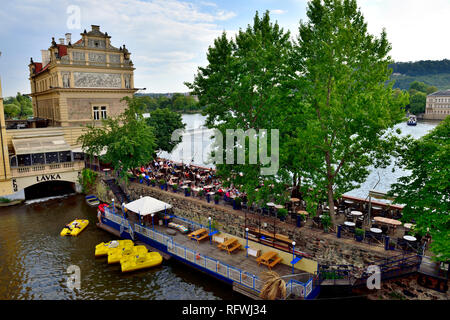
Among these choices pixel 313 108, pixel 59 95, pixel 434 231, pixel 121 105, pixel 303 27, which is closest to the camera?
pixel 434 231

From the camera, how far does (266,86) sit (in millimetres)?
21344

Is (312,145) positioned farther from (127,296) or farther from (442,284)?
(127,296)

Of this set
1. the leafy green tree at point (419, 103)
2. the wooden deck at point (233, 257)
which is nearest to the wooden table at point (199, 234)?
the wooden deck at point (233, 257)

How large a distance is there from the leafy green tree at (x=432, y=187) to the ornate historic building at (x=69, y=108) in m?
27.7

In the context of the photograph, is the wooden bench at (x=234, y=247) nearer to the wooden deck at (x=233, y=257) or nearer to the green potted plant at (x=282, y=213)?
the wooden deck at (x=233, y=257)

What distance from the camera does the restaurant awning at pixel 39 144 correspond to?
106 feet

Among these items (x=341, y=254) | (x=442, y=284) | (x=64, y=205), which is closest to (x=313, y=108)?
(x=341, y=254)

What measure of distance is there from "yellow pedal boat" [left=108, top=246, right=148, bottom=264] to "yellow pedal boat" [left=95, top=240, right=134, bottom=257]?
430 mm

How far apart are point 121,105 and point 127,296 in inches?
1092

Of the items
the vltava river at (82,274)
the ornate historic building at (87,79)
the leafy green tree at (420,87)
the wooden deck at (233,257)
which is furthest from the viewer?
the leafy green tree at (420,87)

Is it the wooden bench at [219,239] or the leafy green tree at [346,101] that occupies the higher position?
the leafy green tree at [346,101]

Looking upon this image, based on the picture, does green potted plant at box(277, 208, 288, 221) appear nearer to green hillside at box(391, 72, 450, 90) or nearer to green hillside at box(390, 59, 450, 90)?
green hillside at box(391, 72, 450, 90)

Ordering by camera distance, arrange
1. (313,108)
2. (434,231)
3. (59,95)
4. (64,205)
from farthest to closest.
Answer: (59,95)
(64,205)
(313,108)
(434,231)

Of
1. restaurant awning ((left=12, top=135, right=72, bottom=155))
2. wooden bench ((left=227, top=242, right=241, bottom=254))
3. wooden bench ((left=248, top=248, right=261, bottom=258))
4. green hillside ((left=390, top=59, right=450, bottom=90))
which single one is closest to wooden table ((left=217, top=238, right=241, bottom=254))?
wooden bench ((left=227, top=242, right=241, bottom=254))
